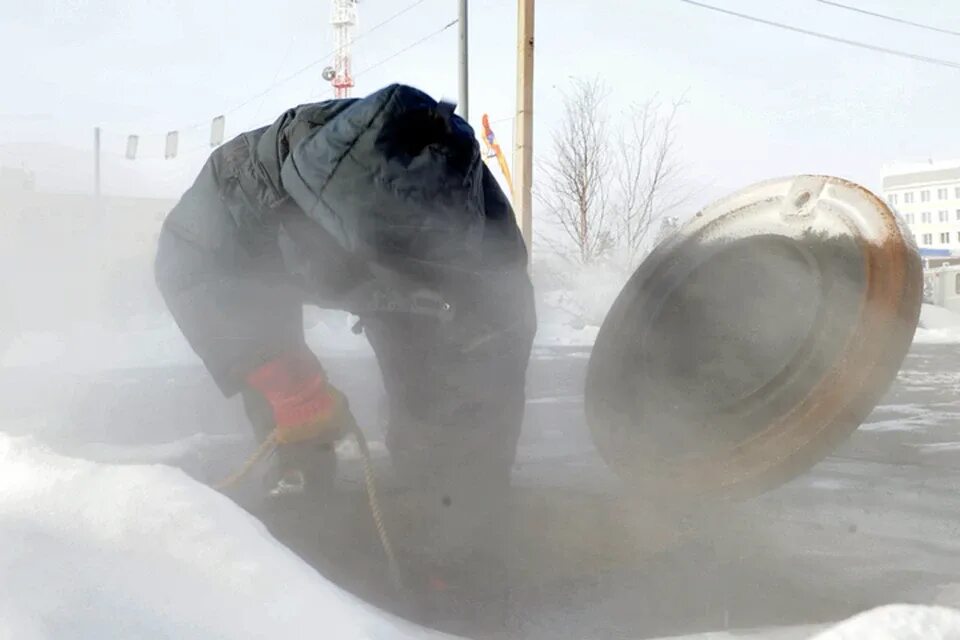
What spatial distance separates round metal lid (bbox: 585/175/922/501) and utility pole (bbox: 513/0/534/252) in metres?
5.06

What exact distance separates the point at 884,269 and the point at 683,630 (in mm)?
1015

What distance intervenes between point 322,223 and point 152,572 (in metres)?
0.80

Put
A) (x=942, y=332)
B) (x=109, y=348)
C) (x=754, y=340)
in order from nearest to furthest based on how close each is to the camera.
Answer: (x=754, y=340) → (x=109, y=348) → (x=942, y=332)

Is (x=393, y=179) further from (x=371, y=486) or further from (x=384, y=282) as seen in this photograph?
(x=371, y=486)

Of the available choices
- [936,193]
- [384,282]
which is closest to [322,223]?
[384,282]

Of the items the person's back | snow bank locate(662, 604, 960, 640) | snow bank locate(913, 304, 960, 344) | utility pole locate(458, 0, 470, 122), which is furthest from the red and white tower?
snow bank locate(913, 304, 960, 344)

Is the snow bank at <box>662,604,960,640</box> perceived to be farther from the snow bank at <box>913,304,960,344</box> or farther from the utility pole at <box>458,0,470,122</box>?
the snow bank at <box>913,304,960,344</box>

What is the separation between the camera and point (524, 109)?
26.0 ft

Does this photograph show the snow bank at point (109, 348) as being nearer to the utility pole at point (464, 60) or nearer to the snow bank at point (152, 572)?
the snow bank at point (152, 572)

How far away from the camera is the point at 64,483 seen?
1396mm

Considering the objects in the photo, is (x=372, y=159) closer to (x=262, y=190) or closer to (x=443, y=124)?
(x=443, y=124)

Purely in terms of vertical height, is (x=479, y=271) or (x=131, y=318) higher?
(x=479, y=271)

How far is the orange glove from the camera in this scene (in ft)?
5.72

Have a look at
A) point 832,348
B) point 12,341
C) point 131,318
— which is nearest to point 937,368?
point 832,348
